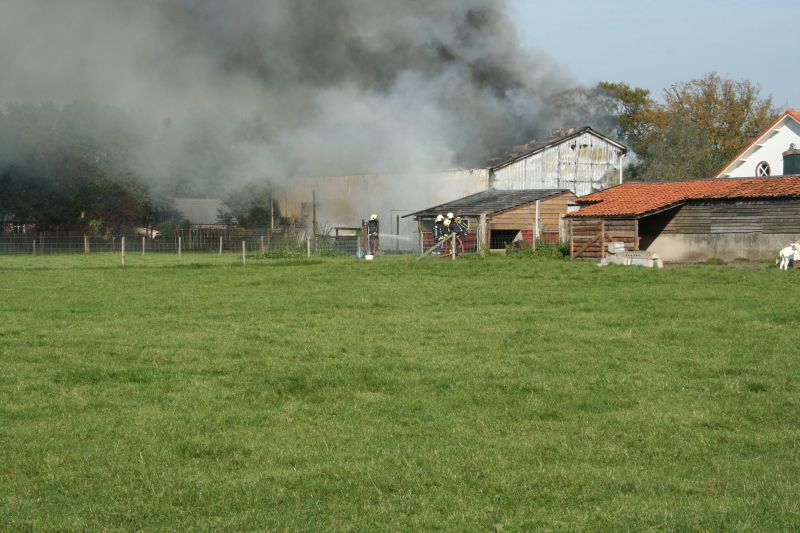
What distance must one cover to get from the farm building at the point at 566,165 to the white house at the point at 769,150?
6686 mm

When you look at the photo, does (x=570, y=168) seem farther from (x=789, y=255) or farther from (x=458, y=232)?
(x=789, y=255)

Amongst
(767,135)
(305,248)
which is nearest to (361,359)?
(305,248)

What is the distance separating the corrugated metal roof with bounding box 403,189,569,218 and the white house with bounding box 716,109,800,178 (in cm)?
1436

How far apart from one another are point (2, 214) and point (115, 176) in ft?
21.8

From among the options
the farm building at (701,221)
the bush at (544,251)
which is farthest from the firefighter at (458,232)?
the farm building at (701,221)

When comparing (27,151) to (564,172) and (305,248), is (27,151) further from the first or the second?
(564,172)

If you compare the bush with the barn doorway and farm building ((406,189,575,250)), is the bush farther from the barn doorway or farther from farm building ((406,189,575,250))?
the barn doorway

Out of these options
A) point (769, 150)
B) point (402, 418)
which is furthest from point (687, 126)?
point (402, 418)

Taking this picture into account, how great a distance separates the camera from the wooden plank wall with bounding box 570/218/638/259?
32469mm

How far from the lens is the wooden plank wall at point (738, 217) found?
3123cm

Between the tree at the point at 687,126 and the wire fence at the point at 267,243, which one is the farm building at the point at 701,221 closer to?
the wire fence at the point at 267,243

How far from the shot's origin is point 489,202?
4262cm

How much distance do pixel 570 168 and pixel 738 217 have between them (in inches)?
776

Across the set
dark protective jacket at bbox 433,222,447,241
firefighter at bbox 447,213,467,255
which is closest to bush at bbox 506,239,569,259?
firefighter at bbox 447,213,467,255
